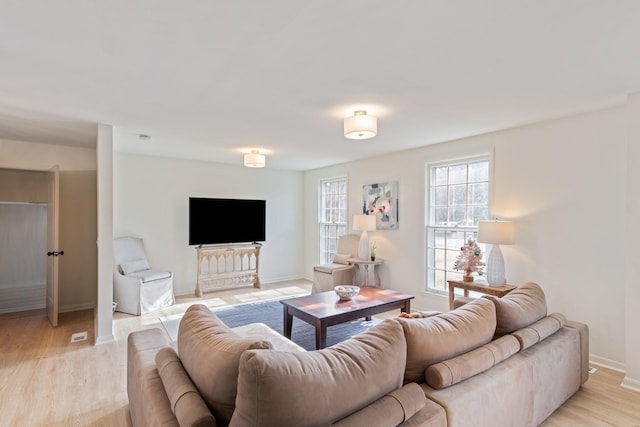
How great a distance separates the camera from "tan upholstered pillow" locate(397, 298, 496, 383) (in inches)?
57.6

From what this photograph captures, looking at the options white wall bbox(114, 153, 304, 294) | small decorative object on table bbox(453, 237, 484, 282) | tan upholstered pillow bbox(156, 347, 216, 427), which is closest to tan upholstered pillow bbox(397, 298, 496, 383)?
tan upholstered pillow bbox(156, 347, 216, 427)

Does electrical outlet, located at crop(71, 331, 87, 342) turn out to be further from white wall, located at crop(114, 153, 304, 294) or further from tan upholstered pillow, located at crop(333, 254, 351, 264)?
tan upholstered pillow, located at crop(333, 254, 351, 264)

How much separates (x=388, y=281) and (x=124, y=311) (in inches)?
148

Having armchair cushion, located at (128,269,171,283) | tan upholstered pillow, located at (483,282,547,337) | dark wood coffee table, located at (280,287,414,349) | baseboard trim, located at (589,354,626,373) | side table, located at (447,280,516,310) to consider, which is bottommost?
baseboard trim, located at (589,354,626,373)

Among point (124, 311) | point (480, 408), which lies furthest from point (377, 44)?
point (124, 311)

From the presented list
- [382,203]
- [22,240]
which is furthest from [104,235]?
[382,203]

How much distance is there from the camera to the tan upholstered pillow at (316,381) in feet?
3.19

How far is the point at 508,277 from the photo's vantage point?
11.8 ft

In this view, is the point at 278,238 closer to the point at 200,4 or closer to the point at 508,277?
the point at 508,277

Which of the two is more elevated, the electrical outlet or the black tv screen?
the black tv screen

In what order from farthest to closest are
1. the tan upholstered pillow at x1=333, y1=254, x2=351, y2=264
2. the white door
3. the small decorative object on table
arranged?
the tan upholstered pillow at x1=333, y1=254, x2=351, y2=264
the white door
the small decorative object on table

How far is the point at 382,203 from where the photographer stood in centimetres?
512

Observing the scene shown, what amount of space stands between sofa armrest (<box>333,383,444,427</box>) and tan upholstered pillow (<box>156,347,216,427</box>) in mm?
451

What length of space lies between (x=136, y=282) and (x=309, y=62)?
380cm
